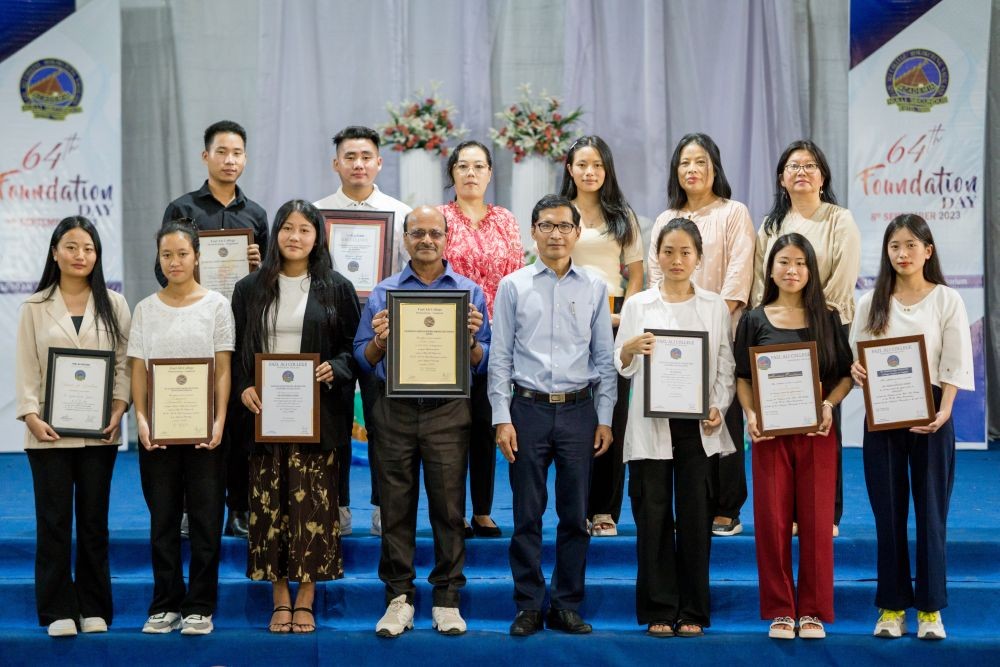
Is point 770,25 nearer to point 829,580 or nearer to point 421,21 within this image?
point 421,21

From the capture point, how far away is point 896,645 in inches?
157

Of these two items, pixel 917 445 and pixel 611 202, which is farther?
pixel 611 202

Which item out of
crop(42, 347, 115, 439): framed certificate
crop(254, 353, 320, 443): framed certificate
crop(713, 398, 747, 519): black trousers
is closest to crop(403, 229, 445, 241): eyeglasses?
crop(254, 353, 320, 443): framed certificate

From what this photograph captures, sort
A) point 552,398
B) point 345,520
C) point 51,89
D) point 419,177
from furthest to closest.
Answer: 1. point 419,177
2. point 51,89
3. point 345,520
4. point 552,398

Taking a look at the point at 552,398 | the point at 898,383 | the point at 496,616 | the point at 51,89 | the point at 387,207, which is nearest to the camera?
the point at 898,383

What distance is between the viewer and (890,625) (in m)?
4.01

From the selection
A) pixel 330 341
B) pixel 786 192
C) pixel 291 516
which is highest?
pixel 786 192

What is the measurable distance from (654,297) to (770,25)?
4324 millimetres

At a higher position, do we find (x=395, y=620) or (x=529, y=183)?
(x=529, y=183)

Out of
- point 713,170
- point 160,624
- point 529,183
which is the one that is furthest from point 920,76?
point 160,624

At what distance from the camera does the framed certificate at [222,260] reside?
14.6ft

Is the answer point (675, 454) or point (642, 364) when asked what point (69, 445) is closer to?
point (642, 364)

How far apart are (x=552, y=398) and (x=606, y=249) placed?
865mm

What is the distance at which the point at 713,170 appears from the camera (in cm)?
455
